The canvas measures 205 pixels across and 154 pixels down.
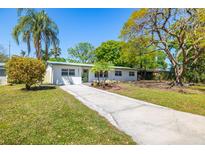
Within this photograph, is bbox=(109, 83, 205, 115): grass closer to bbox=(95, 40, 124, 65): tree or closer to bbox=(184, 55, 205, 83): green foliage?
bbox=(184, 55, 205, 83): green foliage

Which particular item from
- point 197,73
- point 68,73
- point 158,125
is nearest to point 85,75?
point 68,73

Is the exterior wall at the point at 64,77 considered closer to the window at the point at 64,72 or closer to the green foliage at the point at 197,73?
the window at the point at 64,72

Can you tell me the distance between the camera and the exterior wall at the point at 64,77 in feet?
57.7

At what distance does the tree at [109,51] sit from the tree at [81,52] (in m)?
15.2

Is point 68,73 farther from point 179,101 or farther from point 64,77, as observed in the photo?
point 179,101

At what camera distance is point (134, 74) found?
89.8 feet

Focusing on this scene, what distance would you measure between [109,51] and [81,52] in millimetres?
19101

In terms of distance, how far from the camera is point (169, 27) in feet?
54.3

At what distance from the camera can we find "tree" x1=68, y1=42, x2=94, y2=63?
1984 inches

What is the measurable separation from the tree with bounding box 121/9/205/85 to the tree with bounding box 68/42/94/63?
3277cm
